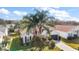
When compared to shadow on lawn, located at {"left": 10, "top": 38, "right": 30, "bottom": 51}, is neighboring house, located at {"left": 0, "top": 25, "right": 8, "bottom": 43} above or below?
above

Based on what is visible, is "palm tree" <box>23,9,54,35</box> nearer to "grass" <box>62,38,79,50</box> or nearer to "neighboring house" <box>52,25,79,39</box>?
"neighboring house" <box>52,25,79,39</box>

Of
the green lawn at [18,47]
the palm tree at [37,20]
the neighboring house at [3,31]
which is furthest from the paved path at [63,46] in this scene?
the neighboring house at [3,31]

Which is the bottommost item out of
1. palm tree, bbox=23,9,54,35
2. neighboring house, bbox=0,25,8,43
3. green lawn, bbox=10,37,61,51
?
green lawn, bbox=10,37,61,51

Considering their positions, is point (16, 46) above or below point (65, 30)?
below

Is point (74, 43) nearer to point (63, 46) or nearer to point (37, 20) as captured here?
point (63, 46)

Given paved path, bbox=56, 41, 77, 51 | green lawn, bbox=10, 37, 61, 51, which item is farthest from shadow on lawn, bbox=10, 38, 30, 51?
paved path, bbox=56, 41, 77, 51

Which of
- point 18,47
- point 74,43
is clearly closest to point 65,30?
point 74,43

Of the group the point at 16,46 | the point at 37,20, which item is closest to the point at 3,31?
the point at 16,46

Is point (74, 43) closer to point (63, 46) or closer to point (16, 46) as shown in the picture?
point (63, 46)

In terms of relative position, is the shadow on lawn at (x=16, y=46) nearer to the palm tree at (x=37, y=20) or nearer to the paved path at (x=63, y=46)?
the palm tree at (x=37, y=20)

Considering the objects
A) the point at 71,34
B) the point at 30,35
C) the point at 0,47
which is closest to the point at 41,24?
the point at 30,35
